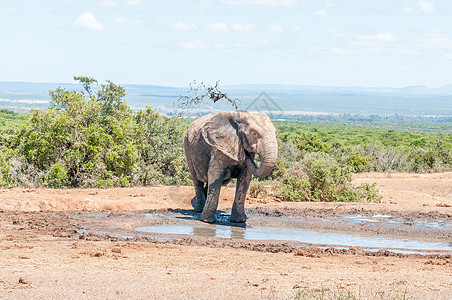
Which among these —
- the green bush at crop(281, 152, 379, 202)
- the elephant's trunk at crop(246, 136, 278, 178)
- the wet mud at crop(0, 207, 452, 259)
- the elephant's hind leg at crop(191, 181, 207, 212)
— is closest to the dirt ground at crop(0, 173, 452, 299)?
the wet mud at crop(0, 207, 452, 259)

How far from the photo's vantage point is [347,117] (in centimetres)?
15212

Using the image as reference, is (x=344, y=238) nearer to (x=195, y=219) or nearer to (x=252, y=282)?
(x=195, y=219)

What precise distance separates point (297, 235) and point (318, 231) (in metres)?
0.86

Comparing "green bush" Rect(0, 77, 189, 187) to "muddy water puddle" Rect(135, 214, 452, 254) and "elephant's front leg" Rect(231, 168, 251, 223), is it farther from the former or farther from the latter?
"elephant's front leg" Rect(231, 168, 251, 223)

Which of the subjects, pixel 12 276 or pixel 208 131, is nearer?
pixel 12 276

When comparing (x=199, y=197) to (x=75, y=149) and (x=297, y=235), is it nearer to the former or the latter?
(x=297, y=235)

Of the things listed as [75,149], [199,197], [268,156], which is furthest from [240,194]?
[75,149]

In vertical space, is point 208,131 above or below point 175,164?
above

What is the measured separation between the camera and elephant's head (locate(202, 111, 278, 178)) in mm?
11680

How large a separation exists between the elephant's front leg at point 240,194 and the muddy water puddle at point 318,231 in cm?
20

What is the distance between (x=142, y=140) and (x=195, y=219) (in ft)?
29.9

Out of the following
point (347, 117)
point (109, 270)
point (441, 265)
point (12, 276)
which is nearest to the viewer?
point (12, 276)

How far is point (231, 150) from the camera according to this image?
12.5 meters

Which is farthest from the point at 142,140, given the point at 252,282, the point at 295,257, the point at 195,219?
the point at 252,282
